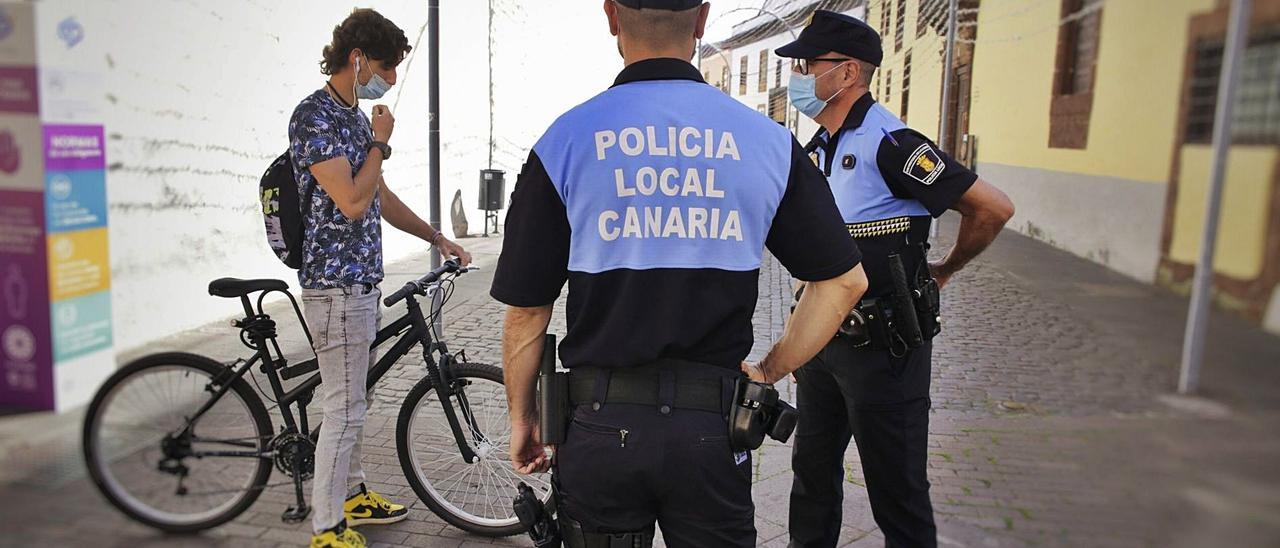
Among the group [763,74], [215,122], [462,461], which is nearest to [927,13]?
[215,122]

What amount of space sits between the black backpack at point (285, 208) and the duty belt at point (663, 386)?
171 cm

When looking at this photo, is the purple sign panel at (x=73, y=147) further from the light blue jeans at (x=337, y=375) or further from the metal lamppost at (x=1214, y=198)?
the metal lamppost at (x=1214, y=198)

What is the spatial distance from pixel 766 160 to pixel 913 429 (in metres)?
1.42

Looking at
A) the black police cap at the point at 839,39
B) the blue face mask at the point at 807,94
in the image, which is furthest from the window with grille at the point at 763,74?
the black police cap at the point at 839,39

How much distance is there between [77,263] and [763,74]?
4677 centimetres

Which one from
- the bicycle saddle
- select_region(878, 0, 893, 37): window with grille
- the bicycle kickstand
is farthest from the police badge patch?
select_region(878, 0, 893, 37): window with grille

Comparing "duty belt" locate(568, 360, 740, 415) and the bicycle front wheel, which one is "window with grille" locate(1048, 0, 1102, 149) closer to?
"duty belt" locate(568, 360, 740, 415)

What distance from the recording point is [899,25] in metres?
14.6

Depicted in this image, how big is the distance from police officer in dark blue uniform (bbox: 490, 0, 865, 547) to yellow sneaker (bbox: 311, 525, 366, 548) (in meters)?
1.65

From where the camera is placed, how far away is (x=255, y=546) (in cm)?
363

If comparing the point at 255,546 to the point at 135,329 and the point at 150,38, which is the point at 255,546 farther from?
the point at 150,38

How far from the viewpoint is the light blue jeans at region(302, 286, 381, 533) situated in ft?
10.8

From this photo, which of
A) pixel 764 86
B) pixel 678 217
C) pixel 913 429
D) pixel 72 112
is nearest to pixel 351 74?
pixel 72 112

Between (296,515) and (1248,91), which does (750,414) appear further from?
(296,515)
